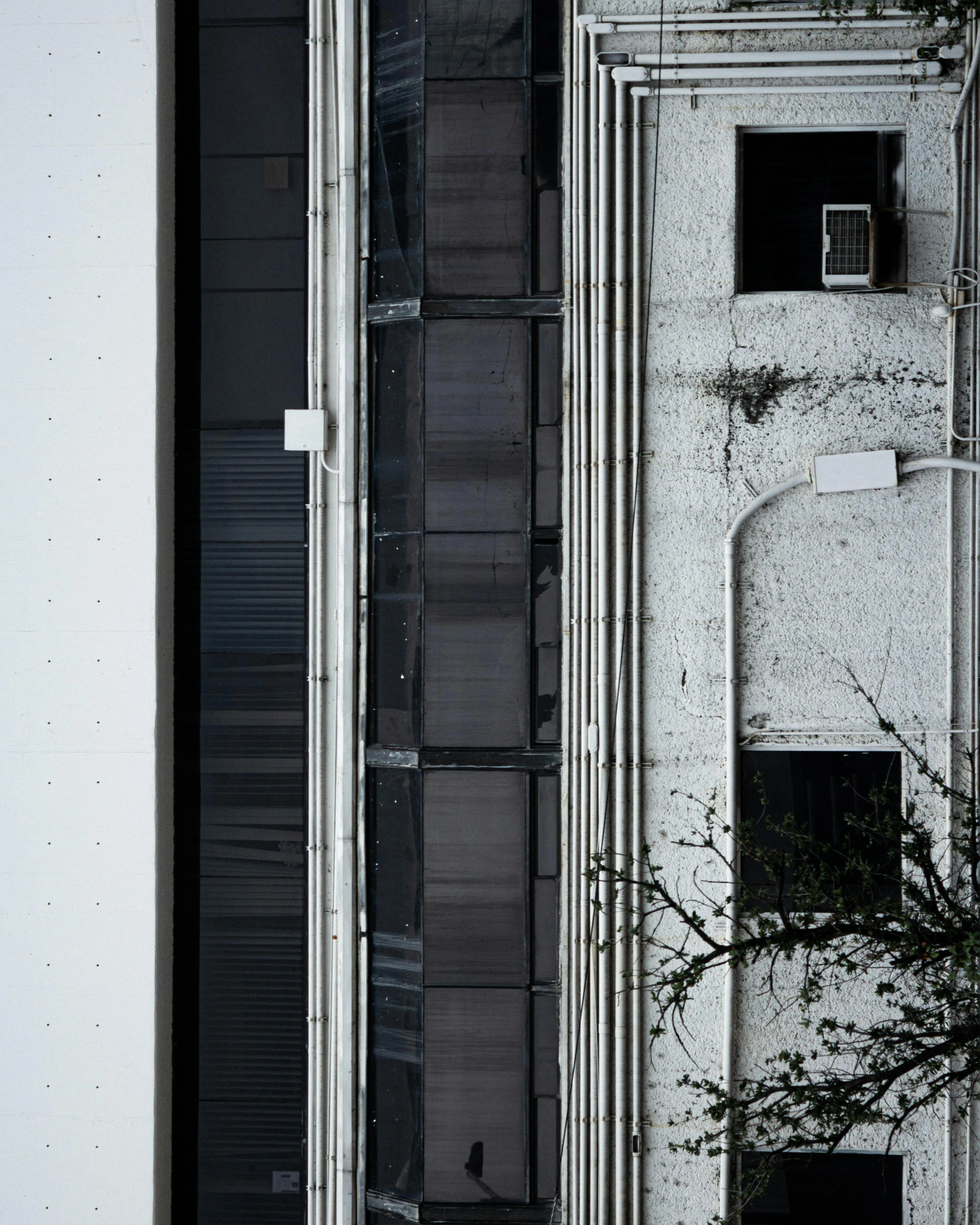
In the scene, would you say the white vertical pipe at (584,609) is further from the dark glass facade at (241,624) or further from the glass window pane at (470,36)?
the dark glass facade at (241,624)

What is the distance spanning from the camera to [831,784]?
807 cm

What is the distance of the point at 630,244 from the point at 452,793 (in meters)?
4.96

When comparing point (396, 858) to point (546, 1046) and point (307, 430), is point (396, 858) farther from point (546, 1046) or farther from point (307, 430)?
point (307, 430)

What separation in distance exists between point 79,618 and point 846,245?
755cm

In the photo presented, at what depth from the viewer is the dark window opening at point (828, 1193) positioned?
8086mm

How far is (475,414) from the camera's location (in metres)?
8.30

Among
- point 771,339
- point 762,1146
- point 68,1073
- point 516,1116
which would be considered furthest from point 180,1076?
point 771,339

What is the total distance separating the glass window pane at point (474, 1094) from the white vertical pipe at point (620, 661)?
835 mm

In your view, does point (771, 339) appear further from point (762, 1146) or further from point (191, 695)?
point (762, 1146)

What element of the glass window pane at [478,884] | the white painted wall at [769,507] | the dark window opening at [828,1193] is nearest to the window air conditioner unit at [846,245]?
the white painted wall at [769,507]

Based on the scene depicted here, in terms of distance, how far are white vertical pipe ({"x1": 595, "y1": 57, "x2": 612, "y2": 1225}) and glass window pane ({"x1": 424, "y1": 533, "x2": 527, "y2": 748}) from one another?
2.29 feet

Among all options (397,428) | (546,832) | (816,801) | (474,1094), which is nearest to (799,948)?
(816,801)

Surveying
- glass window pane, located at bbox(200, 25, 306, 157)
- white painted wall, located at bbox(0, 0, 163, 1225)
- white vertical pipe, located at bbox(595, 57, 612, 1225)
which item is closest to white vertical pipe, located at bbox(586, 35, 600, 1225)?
white vertical pipe, located at bbox(595, 57, 612, 1225)

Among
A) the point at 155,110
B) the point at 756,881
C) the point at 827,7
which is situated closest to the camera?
the point at 827,7
